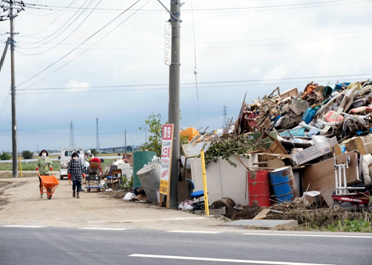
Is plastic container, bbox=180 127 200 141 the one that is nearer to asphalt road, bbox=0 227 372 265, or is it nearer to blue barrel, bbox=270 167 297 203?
blue barrel, bbox=270 167 297 203

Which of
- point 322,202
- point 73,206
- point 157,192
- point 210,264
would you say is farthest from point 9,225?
point 322,202

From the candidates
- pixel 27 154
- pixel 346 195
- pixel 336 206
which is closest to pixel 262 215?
pixel 336 206

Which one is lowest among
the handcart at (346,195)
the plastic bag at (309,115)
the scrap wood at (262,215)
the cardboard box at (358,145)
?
the scrap wood at (262,215)

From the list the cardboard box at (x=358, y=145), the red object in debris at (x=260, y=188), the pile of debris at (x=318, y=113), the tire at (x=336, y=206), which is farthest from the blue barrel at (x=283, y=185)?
the pile of debris at (x=318, y=113)

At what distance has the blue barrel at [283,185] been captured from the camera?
44.1 feet

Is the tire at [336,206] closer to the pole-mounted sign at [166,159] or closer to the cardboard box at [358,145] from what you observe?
the cardboard box at [358,145]

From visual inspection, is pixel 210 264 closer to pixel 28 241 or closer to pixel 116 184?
pixel 28 241

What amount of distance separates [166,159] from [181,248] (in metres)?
7.94

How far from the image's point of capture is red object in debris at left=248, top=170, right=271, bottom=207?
13586 millimetres

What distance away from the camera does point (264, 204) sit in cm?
1357

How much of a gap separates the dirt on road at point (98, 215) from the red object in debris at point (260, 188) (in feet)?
5.40

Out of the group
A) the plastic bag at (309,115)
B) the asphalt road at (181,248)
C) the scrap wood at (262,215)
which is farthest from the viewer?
the plastic bag at (309,115)

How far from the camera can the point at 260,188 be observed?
44.7 feet

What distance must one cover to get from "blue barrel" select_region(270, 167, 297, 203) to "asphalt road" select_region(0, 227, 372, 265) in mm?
4387
